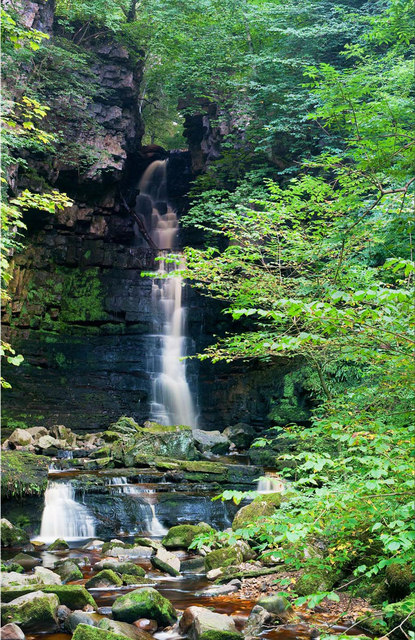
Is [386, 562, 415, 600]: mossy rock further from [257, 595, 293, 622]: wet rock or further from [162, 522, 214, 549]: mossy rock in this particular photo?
[162, 522, 214, 549]: mossy rock

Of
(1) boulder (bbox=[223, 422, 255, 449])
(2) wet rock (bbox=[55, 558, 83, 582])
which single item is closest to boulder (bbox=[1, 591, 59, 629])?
(2) wet rock (bbox=[55, 558, 83, 582])

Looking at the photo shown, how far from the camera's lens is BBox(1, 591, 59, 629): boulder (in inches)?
182

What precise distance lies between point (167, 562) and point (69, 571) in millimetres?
1260

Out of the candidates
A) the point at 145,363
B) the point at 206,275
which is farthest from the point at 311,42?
the point at 206,275

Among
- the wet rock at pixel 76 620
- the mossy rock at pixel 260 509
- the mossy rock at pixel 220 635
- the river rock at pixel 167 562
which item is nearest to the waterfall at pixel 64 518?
the river rock at pixel 167 562

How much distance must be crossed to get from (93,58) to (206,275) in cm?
1650

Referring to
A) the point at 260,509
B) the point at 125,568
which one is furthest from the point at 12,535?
the point at 260,509

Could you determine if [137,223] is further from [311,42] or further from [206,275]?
[206,275]

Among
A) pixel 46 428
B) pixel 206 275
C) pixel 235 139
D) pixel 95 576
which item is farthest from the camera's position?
pixel 235 139

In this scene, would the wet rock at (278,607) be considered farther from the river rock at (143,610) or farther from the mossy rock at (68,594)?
the mossy rock at (68,594)

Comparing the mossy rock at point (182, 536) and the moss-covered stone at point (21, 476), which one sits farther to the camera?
the moss-covered stone at point (21, 476)

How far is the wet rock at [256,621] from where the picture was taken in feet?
14.6

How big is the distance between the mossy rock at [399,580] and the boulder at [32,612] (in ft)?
9.92

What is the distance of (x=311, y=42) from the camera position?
54.6 ft
